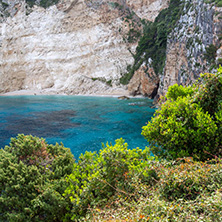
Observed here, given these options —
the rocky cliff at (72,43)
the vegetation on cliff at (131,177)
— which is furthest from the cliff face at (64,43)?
the vegetation on cliff at (131,177)

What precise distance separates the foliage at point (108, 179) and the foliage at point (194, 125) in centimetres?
128

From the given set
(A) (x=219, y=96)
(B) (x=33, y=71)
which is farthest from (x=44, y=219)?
(B) (x=33, y=71)

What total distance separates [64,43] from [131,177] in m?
73.5

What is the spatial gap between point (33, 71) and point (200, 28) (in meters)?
62.6

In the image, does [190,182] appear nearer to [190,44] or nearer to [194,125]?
[194,125]

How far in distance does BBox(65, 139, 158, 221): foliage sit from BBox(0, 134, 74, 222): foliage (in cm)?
46

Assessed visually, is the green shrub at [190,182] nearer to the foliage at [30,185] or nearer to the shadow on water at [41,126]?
the foliage at [30,185]

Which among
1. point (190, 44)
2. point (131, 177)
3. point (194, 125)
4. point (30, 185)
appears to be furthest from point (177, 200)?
point (190, 44)

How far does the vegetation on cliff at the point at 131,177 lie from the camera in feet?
12.2

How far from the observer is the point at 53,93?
66.7m

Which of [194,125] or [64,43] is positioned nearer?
[194,125]

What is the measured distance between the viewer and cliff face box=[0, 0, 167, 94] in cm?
6825

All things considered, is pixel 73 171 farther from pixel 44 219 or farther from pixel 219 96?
pixel 219 96

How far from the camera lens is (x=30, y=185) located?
17.3 ft
